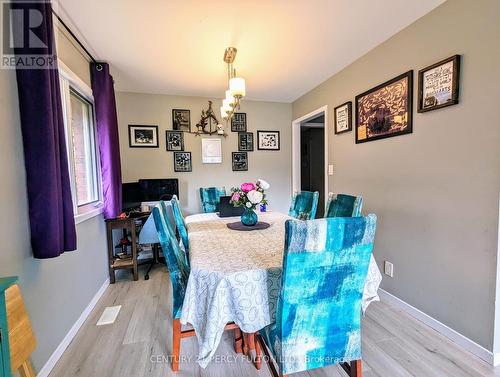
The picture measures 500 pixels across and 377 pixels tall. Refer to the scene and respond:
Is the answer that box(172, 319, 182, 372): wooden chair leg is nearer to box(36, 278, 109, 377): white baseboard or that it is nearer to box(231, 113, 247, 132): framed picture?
box(36, 278, 109, 377): white baseboard

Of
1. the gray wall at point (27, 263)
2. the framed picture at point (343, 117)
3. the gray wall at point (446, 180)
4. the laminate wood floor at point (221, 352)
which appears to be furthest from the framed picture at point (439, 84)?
the gray wall at point (27, 263)

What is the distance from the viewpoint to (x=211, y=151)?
3.68m

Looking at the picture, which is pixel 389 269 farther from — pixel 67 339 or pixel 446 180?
pixel 67 339

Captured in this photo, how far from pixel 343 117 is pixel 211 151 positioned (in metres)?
1.98

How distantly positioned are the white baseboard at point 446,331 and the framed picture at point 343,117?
1.81 metres

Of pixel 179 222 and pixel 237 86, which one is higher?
pixel 237 86

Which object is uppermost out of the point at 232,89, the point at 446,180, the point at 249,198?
the point at 232,89

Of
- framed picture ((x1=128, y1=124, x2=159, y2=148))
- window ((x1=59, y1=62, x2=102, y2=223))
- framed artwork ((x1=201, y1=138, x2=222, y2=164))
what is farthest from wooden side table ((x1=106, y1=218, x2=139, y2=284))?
framed artwork ((x1=201, y1=138, x2=222, y2=164))

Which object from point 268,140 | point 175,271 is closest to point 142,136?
point 268,140

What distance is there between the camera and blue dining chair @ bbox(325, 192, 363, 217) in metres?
1.76

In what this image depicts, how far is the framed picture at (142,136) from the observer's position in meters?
3.37

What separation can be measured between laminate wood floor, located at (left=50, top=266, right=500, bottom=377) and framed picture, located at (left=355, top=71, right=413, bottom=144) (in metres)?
1.60

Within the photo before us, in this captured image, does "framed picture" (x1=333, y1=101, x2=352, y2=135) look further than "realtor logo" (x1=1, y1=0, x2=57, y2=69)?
Yes

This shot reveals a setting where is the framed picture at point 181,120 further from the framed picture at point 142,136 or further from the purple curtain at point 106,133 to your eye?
the purple curtain at point 106,133
